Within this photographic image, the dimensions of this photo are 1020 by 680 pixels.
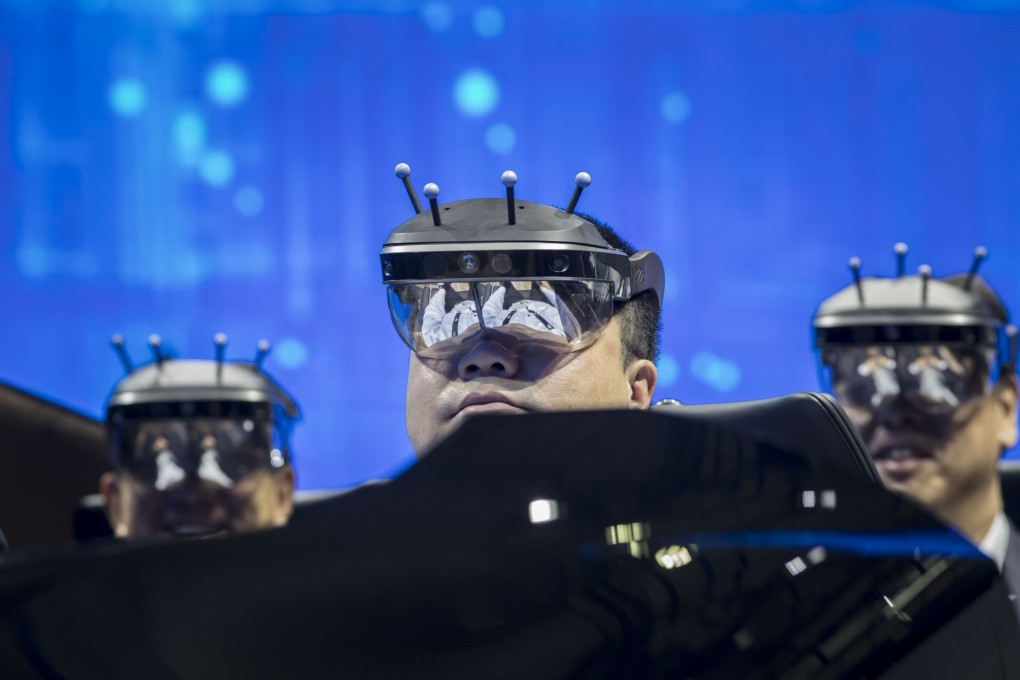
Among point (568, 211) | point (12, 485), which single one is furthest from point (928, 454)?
point (12, 485)

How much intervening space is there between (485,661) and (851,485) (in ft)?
0.67

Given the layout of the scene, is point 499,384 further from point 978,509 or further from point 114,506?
point 978,509

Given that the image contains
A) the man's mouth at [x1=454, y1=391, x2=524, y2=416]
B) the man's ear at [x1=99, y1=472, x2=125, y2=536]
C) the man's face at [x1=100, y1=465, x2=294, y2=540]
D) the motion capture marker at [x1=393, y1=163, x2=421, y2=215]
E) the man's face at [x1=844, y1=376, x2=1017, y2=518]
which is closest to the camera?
the man's face at [x1=100, y1=465, x2=294, y2=540]

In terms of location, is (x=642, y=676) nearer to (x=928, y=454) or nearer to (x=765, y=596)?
(x=765, y=596)

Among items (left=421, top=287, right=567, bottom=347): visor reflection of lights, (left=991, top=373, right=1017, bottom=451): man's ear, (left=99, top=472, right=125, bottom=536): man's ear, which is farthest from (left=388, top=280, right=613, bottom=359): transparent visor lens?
(left=991, top=373, right=1017, bottom=451): man's ear

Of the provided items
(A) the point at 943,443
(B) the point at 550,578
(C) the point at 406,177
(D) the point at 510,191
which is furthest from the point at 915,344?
(B) the point at 550,578

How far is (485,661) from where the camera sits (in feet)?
2.00

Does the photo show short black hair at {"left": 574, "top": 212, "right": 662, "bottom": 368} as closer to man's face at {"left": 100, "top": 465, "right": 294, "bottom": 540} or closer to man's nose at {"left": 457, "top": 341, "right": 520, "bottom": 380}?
man's nose at {"left": 457, "top": 341, "right": 520, "bottom": 380}

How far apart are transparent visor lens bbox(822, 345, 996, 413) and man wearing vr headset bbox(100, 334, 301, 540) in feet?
4.63

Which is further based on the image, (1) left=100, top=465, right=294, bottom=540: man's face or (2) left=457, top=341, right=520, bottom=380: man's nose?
(2) left=457, top=341, right=520, bottom=380: man's nose

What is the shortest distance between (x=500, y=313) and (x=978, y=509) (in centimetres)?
115

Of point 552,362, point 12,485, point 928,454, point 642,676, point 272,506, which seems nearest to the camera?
point 642,676

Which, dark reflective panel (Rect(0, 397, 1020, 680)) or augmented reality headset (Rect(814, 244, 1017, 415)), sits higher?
dark reflective panel (Rect(0, 397, 1020, 680))

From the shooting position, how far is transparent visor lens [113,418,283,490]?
1.33 meters
